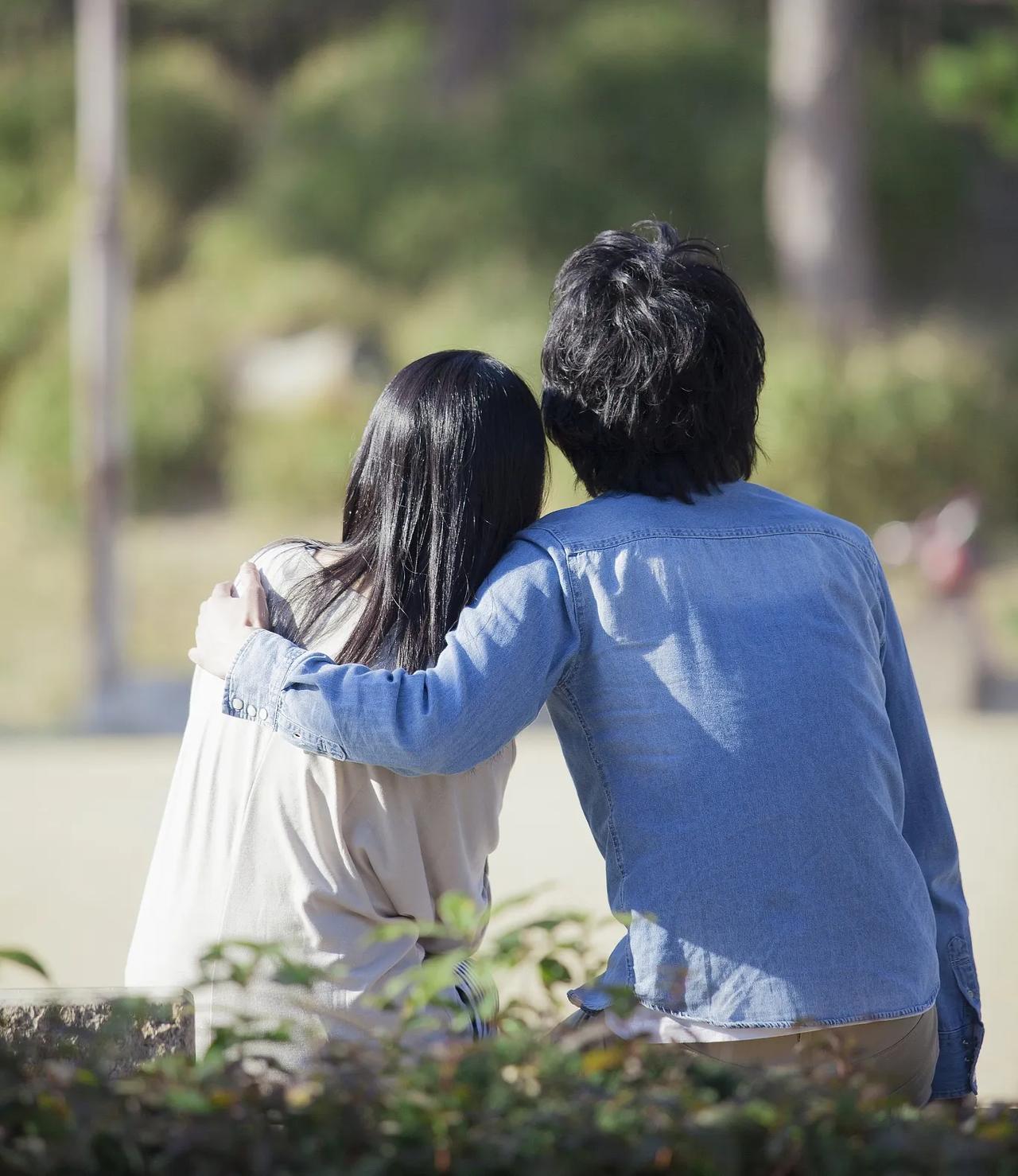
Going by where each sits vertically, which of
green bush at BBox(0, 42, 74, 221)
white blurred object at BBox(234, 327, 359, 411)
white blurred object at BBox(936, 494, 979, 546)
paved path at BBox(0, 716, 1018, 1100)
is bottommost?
paved path at BBox(0, 716, 1018, 1100)

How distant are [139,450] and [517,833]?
8.17 meters

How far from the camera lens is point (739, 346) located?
1.72 meters

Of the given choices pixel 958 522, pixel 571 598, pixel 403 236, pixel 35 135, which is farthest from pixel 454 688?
pixel 35 135

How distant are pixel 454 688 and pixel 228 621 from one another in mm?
330

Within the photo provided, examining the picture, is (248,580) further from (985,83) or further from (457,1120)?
A: (985,83)

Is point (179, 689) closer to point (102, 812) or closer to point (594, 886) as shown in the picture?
point (102, 812)

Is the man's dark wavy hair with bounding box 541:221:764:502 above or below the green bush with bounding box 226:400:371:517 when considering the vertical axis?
above

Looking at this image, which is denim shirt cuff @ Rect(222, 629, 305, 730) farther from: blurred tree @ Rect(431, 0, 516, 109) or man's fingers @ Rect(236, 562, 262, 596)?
blurred tree @ Rect(431, 0, 516, 109)

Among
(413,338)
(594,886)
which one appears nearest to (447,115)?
(413,338)

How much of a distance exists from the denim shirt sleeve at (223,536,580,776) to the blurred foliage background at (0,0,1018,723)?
847 cm

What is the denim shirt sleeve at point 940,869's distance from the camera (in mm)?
1839

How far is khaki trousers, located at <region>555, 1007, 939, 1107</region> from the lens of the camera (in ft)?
5.22

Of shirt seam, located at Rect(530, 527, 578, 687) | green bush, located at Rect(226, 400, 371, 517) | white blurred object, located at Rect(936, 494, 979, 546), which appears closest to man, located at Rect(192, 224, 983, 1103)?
shirt seam, located at Rect(530, 527, 578, 687)

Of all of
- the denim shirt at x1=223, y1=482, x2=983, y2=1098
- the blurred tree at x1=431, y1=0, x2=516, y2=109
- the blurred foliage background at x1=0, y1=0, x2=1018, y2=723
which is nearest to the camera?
the denim shirt at x1=223, y1=482, x2=983, y2=1098
